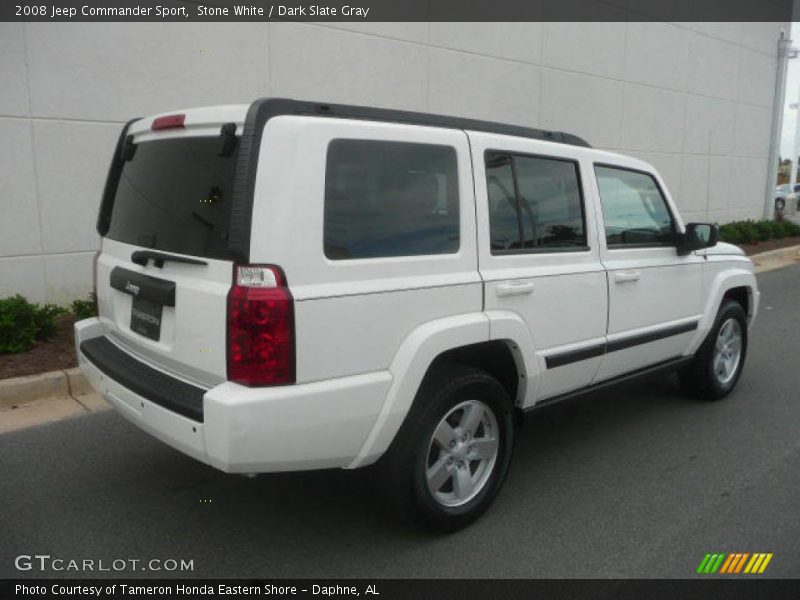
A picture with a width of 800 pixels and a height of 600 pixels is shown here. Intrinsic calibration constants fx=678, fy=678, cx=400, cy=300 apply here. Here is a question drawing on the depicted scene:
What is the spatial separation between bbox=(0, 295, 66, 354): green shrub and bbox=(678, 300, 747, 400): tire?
5.30 metres

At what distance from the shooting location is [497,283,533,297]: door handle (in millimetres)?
3314

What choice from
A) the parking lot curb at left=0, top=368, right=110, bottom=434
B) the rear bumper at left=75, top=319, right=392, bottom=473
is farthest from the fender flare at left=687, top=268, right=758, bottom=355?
the parking lot curb at left=0, top=368, right=110, bottom=434

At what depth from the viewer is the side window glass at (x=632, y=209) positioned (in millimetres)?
4148

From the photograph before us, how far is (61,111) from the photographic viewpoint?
259 inches

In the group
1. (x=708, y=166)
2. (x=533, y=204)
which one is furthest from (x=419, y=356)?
(x=708, y=166)

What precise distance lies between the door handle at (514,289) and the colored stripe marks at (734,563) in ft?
4.85

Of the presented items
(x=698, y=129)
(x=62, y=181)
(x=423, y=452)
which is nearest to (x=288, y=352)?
(x=423, y=452)

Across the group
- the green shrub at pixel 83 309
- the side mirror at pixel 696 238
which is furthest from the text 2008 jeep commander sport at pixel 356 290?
the green shrub at pixel 83 309

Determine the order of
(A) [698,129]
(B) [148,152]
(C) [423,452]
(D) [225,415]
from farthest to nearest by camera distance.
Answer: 1. (A) [698,129]
2. (B) [148,152]
3. (C) [423,452]
4. (D) [225,415]

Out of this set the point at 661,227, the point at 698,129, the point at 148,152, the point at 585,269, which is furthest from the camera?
the point at 698,129

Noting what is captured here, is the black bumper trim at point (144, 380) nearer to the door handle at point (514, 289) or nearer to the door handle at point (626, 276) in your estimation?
the door handle at point (514, 289)

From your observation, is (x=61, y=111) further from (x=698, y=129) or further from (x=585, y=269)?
(x=698, y=129)

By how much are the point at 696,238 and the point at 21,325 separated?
5324 mm

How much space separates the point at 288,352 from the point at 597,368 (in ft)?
7.01
